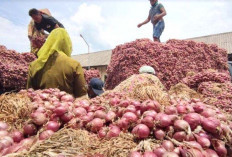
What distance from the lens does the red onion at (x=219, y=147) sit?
1277 millimetres

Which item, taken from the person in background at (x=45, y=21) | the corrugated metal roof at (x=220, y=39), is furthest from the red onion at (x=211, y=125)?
the corrugated metal roof at (x=220, y=39)

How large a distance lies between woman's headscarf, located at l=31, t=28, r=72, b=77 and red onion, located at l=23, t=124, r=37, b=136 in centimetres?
170

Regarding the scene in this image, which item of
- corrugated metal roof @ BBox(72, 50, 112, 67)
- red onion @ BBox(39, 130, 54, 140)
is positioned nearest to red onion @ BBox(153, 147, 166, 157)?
red onion @ BBox(39, 130, 54, 140)

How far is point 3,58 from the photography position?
468cm

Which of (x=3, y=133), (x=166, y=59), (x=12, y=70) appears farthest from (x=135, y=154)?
(x=166, y=59)

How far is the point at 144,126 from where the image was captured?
1.33m

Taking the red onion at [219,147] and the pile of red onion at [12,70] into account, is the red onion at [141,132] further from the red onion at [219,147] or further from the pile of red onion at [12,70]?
the pile of red onion at [12,70]

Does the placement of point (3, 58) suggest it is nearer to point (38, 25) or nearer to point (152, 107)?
point (38, 25)

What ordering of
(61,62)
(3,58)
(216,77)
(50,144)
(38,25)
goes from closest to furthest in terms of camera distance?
(50,144) < (61,62) < (216,77) < (3,58) < (38,25)

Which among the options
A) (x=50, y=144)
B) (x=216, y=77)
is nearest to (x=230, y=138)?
(x=50, y=144)

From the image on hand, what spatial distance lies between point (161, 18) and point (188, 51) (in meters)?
1.26

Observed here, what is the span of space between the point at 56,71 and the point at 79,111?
1543mm

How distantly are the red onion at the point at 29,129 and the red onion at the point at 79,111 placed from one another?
31 centimetres

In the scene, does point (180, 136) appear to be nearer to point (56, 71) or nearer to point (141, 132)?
point (141, 132)
